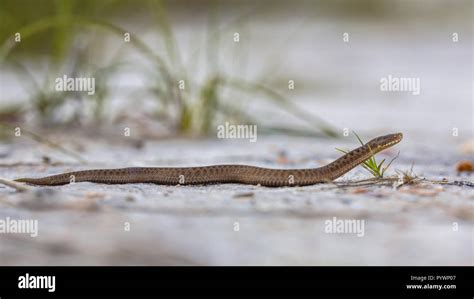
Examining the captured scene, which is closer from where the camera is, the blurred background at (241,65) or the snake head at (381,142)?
the snake head at (381,142)

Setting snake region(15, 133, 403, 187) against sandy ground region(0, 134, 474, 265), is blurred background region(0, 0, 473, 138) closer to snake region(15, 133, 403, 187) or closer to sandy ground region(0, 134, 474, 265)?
snake region(15, 133, 403, 187)

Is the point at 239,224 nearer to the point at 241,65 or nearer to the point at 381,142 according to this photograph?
the point at 381,142

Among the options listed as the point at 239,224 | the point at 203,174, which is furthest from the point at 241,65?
the point at 239,224

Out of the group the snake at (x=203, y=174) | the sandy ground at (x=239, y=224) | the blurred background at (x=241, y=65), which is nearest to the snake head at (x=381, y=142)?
the snake at (x=203, y=174)

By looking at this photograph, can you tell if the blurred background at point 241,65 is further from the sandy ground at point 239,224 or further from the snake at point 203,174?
the sandy ground at point 239,224

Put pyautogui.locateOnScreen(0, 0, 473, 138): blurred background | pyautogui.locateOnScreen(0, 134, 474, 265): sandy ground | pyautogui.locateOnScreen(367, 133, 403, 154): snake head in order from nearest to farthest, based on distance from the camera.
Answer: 1. pyautogui.locateOnScreen(0, 134, 474, 265): sandy ground
2. pyautogui.locateOnScreen(367, 133, 403, 154): snake head
3. pyautogui.locateOnScreen(0, 0, 473, 138): blurred background

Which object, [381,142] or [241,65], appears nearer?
[381,142]

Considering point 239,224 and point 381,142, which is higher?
point 381,142

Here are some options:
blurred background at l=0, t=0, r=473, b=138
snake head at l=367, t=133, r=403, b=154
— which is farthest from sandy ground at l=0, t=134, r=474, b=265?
blurred background at l=0, t=0, r=473, b=138
